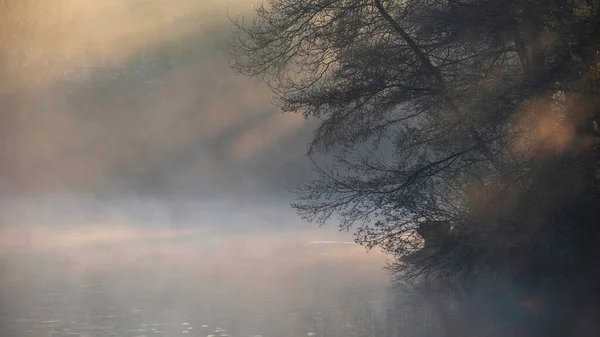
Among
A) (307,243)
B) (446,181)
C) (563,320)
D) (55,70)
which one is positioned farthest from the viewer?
(55,70)

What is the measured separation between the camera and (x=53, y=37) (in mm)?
35531

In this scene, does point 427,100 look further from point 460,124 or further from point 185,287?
point 185,287

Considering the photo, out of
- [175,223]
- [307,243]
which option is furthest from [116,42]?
[307,243]

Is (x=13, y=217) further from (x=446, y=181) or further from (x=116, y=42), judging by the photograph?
(x=446, y=181)

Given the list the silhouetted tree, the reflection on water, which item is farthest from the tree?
the reflection on water

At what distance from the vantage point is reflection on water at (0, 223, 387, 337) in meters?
14.0

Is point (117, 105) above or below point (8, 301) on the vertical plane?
above

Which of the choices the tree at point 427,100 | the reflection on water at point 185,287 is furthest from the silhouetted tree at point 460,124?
the reflection on water at point 185,287

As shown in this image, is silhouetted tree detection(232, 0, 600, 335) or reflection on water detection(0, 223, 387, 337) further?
reflection on water detection(0, 223, 387, 337)

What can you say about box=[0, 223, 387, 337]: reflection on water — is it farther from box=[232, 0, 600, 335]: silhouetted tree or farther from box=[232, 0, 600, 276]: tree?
box=[232, 0, 600, 276]: tree

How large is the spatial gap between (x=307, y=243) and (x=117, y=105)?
15.9m

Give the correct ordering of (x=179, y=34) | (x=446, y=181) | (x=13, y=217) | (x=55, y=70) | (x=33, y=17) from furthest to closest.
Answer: (x=179, y=34)
(x=55, y=70)
(x=33, y=17)
(x=13, y=217)
(x=446, y=181)

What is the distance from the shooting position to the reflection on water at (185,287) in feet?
45.9

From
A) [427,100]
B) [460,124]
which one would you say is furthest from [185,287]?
[460,124]
